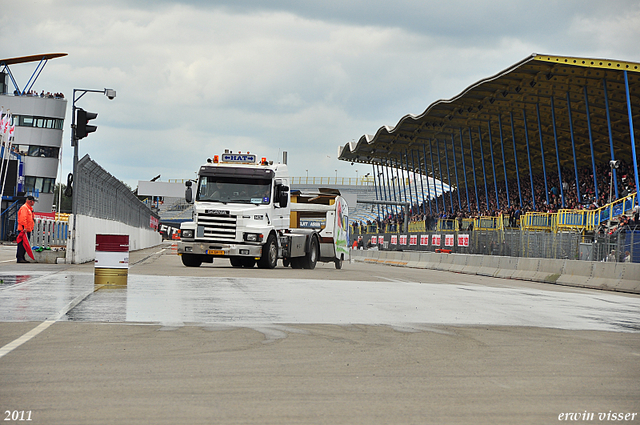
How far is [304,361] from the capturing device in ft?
23.6

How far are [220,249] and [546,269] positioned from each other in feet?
35.6

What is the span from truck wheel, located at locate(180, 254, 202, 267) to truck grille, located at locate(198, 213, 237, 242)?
1.53 metres

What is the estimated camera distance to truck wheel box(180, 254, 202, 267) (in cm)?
2562

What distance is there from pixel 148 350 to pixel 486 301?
8.35 meters

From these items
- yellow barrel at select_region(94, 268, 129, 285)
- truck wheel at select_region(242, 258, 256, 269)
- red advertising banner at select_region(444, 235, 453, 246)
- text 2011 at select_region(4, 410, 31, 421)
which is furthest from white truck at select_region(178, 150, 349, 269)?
text 2011 at select_region(4, 410, 31, 421)

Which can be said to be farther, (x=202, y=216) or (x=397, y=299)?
(x=202, y=216)

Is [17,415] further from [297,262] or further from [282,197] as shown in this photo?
[297,262]

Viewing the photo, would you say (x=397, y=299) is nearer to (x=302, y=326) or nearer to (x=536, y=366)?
(x=302, y=326)

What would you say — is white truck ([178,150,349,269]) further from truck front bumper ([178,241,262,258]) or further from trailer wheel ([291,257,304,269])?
trailer wheel ([291,257,304,269])

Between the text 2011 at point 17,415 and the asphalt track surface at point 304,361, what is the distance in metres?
0.01

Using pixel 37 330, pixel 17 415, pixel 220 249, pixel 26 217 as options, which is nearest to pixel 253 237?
pixel 220 249

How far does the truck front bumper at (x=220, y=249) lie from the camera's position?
24266 mm

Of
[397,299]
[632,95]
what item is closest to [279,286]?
[397,299]

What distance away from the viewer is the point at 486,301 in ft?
47.4
